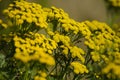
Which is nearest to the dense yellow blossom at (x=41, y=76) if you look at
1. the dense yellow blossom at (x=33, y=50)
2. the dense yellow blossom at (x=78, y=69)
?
the dense yellow blossom at (x=33, y=50)

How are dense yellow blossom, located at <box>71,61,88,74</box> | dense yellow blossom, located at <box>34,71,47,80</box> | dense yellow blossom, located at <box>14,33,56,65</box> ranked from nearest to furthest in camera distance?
dense yellow blossom, located at <box>14,33,56,65</box>
dense yellow blossom, located at <box>34,71,47,80</box>
dense yellow blossom, located at <box>71,61,88,74</box>

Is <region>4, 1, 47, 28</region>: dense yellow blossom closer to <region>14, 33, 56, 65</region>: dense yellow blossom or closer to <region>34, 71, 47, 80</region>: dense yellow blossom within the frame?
<region>14, 33, 56, 65</region>: dense yellow blossom

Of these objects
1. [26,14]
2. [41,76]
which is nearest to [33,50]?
[41,76]

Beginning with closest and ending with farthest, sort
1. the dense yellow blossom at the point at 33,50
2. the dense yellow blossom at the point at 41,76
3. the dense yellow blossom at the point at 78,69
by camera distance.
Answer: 1. the dense yellow blossom at the point at 33,50
2. the dense yellow blossom at the point at 41,76
3. the dense yellow blossom at the point at 78,69

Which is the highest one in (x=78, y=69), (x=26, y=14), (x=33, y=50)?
(x=26, y=14)

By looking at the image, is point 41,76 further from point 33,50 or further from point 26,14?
point 26,14

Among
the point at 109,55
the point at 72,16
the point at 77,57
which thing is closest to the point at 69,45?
the point at 77,57

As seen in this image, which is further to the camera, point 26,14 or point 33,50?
point 26,14

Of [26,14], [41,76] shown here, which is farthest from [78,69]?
[26,14]

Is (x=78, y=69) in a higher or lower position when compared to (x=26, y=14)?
lower

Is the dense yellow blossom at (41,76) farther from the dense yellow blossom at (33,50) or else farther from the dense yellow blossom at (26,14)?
the dense yellow blossom at (26,14)

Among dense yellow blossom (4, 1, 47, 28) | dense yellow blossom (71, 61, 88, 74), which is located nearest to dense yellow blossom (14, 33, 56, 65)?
dense yellow blossom (4, 1, 47, 28)

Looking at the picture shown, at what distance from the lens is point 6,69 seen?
13.5 ft

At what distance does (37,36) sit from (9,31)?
0.30 metres
